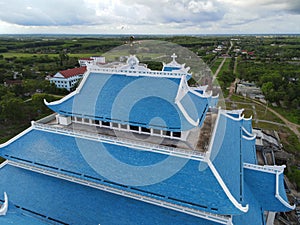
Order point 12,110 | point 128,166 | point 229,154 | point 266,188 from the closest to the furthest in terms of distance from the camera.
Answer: point 128,166
point 229,154
point 266,188
point 12,110

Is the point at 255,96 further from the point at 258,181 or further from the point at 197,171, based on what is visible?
the point at 197,171

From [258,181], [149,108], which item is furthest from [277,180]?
[149,108]

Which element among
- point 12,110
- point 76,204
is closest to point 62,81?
point 12,110

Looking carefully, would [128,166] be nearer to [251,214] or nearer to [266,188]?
[251,214]

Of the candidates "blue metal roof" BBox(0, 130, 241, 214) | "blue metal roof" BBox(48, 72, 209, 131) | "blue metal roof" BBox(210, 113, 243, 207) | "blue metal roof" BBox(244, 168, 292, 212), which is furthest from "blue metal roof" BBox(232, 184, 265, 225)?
"blue metal roof" BBox(48, 72, 209, 131)

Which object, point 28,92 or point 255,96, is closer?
point 28,92

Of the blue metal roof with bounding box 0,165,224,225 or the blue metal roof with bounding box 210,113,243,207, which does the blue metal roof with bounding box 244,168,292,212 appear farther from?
the blue metal roof with bounding box 0,165,224,225

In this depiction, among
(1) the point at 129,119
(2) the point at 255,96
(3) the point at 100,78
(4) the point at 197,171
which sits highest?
(3) the point at 100,78
